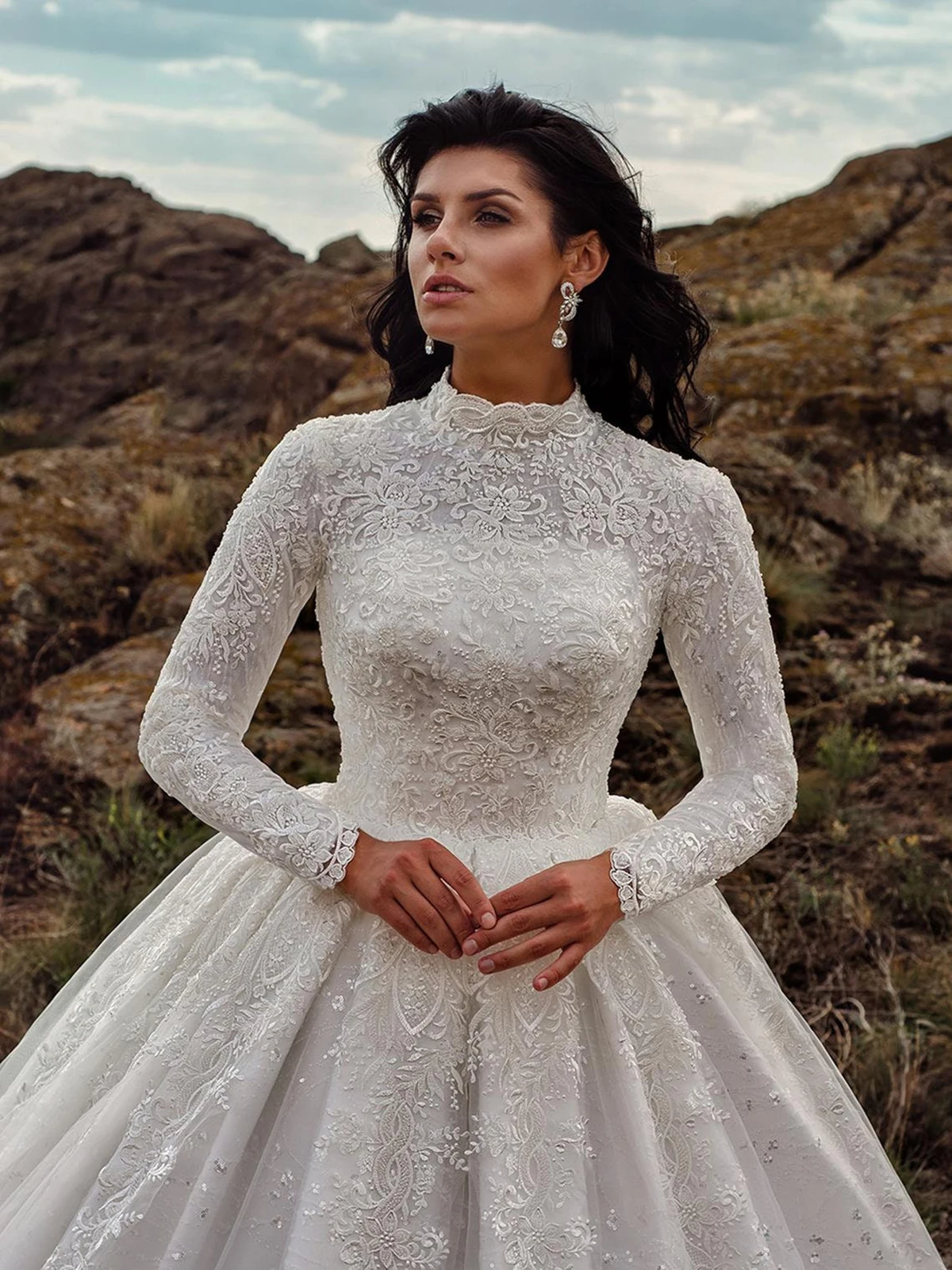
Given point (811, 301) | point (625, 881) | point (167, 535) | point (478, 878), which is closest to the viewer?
point (625, 881)

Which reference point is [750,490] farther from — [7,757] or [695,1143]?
[695,1143]

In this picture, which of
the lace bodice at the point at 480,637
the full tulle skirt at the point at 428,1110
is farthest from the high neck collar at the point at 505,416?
the full tulle skirt at the point at 428,1110

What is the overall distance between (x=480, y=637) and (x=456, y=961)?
0.57 metres

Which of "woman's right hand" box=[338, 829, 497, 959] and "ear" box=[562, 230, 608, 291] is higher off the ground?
"ear" box=[562, 230, 608, 291]

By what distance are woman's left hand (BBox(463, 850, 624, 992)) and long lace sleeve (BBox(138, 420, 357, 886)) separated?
30 centimetres

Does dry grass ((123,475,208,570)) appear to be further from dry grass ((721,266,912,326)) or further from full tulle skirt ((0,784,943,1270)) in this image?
full tulle skirt ((0,784,943,1270))

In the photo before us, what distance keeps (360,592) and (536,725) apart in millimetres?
406

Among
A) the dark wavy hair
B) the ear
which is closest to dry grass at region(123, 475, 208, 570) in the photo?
the dark wavy hair

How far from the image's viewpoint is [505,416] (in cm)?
297

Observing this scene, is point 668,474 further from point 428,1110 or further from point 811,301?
point 811,301

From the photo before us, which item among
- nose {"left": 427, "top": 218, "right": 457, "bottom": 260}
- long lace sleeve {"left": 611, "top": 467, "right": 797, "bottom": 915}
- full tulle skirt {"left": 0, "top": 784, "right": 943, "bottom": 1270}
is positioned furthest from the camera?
long lace sleeve {"left": 611, "top": 467, "right": 797, "bottom": 915}

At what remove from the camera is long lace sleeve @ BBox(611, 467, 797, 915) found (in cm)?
290

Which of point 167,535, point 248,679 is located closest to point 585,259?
point 248,679

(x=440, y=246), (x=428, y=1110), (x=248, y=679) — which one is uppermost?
(x=440, y=246)
